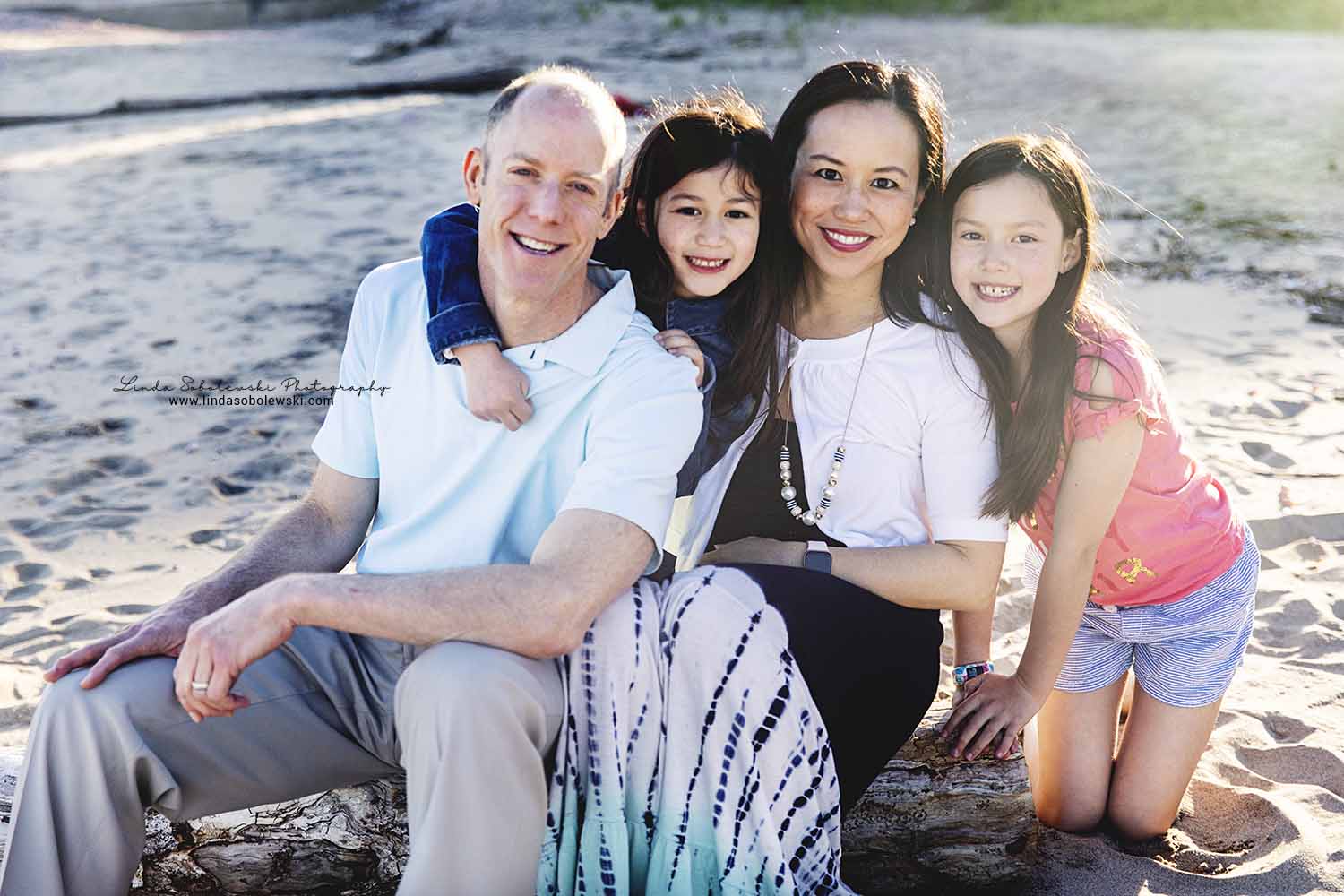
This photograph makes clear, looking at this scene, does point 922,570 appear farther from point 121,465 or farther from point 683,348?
point 121,465

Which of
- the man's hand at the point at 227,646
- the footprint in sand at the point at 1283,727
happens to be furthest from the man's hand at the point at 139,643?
the footprint in sand at the point at 1283,727

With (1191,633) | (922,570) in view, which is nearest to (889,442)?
(922,570)

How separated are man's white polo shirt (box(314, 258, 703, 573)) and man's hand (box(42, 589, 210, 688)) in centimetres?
34

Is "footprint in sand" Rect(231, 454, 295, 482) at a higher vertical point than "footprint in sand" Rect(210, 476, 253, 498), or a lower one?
higher

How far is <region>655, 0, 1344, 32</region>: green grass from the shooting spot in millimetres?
15242

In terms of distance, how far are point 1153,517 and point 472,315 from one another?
1.58 m

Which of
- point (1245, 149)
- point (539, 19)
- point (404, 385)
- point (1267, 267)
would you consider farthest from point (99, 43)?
point (404, 385)

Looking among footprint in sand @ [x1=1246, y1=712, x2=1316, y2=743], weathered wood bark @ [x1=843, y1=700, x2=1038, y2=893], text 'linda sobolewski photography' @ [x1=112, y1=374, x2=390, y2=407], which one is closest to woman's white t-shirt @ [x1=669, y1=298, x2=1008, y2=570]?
weathered wood bark @ [x1=843, y1=700, x2=1038, y2=893]

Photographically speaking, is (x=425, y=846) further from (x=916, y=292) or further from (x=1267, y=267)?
(x=1267, y=267)

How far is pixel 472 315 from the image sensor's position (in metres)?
2.51

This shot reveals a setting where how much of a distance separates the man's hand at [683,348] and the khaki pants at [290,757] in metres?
0.68

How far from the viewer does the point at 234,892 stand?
2607 mm

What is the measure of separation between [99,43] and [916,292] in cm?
1682

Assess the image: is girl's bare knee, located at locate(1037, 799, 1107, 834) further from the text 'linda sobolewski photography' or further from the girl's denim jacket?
the text 'linda sobolewski photography'
